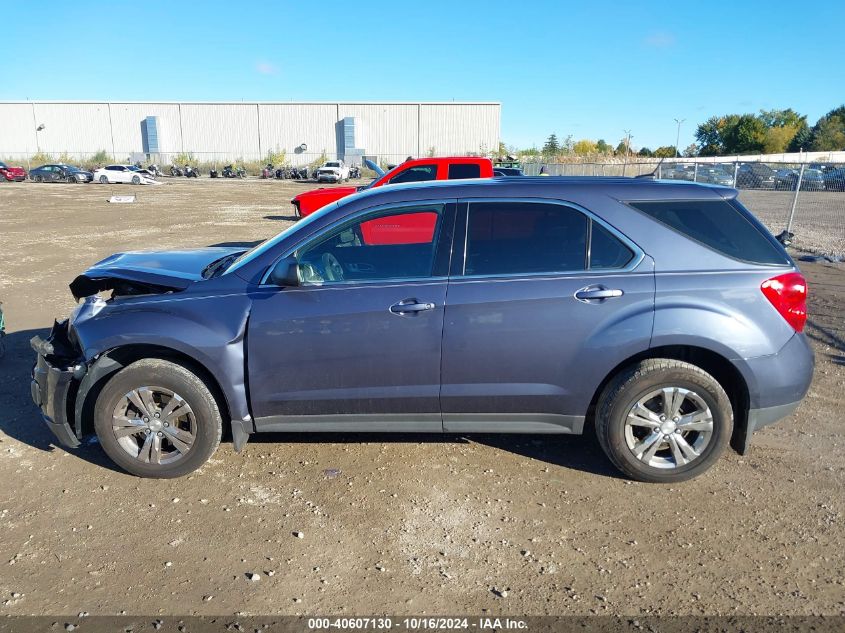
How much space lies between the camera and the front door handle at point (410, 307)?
3623mm

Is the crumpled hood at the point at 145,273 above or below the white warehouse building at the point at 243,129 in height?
below

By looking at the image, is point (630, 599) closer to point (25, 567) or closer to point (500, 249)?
point (500, 249)

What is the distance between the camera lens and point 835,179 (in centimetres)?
1923

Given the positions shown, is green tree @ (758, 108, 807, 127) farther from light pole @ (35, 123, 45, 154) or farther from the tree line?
light pole @ (35, 123, 45, 154)

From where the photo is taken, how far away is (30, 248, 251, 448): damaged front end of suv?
Result: 3732mm

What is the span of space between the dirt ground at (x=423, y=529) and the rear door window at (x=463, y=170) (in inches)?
318

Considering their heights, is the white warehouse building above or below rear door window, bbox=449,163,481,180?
above

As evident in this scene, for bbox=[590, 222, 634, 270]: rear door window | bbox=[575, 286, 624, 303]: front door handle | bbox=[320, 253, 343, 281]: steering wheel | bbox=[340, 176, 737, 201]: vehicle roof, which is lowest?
bbox=[575, 286, 624, 303]: front door handle

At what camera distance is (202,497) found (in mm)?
3758

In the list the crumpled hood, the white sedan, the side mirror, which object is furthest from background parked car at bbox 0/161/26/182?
the side mirror

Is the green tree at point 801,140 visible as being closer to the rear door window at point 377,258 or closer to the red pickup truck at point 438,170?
the red pickup truck at point 438,170

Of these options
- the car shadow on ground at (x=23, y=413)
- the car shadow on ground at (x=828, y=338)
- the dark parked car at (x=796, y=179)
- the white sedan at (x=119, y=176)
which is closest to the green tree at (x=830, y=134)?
the dark parked car at (x=796, y=179)

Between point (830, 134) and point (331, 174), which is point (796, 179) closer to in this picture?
point (331, 174)

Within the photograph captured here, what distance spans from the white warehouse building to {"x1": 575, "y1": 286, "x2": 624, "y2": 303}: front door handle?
229 feet
